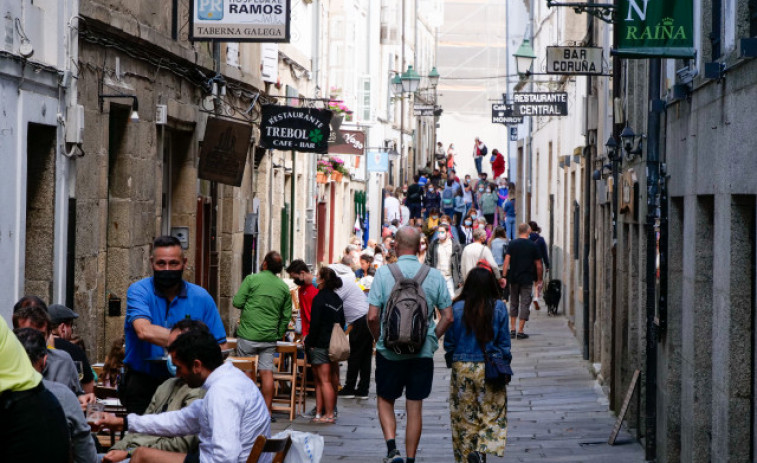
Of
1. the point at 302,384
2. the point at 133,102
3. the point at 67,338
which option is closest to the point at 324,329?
the point at 302,384

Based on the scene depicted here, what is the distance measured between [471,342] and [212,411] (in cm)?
441

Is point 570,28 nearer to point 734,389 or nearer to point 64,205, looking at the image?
point 64,205

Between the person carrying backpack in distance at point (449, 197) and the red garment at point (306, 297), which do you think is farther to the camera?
the person carrying backpack in distance at point (449, 197)

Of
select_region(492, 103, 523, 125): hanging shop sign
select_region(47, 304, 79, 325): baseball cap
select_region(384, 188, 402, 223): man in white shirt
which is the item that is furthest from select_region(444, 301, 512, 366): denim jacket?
select_region(384, 188, 402, 223): man in white shirt

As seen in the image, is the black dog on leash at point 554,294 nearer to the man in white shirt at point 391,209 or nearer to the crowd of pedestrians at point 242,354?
the crowd of pedestrians at point 242,354

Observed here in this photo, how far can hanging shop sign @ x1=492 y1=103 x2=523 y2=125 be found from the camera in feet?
104

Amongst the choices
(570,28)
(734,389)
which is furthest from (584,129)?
(734,389)

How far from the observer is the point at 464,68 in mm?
79750

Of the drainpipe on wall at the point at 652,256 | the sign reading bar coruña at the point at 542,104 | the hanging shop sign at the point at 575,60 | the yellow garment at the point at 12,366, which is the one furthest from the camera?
the sign reading bar coruña at the point at 542,104

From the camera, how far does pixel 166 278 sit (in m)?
9.07

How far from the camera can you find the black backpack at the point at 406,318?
11.1 m

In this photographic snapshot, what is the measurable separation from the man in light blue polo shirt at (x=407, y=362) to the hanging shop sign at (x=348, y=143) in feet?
57.2

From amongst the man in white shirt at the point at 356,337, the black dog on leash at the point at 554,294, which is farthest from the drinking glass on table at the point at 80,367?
the black dog on leash at the point at 554,294

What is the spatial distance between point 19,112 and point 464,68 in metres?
68.9
